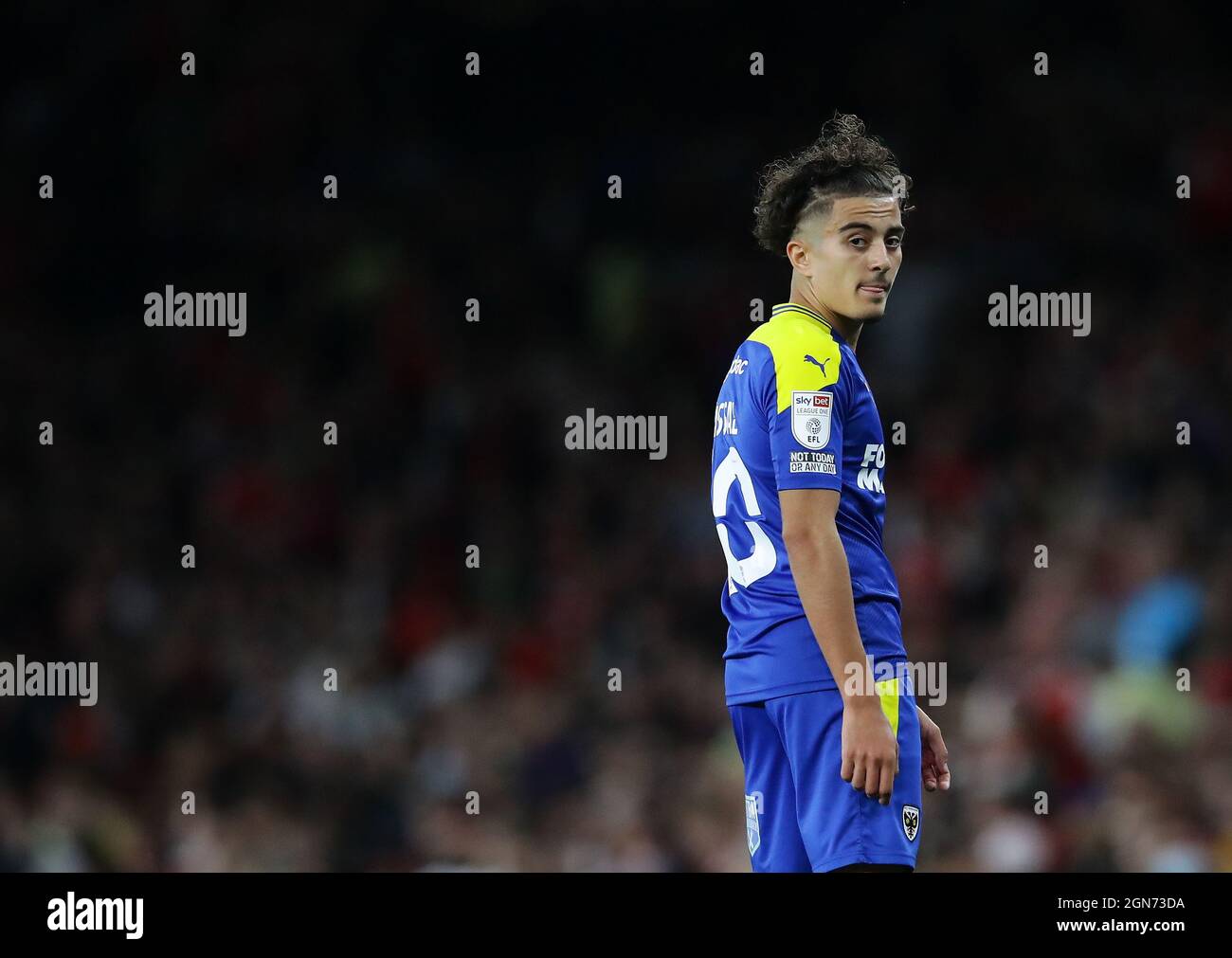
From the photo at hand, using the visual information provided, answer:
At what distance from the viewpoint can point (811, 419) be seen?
4.08 m

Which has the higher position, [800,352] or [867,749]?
[800,352]

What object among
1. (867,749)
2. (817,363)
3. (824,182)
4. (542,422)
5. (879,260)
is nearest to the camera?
(867,749)

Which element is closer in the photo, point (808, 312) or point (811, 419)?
point (811, 419)

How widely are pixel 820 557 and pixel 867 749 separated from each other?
1.43ft

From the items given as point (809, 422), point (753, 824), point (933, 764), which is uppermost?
point (809, 422)

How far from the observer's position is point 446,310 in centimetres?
1167

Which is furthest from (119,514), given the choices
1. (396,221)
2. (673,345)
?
(673,345)

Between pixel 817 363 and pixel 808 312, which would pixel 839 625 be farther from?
pixel 808 312

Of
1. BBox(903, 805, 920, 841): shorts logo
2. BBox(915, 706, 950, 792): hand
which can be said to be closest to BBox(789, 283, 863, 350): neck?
BBox(915, 706, 950, 792): hand

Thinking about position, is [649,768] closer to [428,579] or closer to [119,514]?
[428,579]

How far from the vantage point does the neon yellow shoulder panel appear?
13.5 feet

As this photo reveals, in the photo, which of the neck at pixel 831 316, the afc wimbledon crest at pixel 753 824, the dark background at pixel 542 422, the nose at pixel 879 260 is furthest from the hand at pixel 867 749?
the dark background at pixel 542 422

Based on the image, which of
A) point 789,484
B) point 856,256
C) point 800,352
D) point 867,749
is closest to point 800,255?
point 856,256

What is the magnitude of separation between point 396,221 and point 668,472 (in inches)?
121
